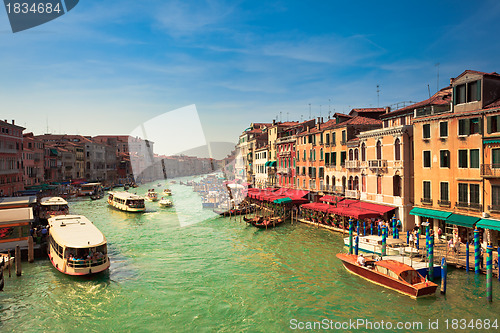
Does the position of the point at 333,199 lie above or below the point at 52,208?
above

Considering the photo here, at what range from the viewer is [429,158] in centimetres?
2388

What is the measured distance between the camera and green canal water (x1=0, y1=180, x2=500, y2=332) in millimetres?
14039

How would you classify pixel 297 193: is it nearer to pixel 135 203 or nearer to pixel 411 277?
pixel 135 203

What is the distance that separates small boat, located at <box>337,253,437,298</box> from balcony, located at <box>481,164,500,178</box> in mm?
8085

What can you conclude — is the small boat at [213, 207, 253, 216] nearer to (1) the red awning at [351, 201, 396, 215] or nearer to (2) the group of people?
(1) the red awning at [351, 201, 396, 215]

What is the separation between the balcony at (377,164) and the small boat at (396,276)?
11.4 meters

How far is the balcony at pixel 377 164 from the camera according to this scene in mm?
27878

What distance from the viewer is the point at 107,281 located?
732 inches

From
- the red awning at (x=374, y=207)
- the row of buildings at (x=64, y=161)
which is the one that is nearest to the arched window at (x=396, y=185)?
the red awning at (x=374, y=207)

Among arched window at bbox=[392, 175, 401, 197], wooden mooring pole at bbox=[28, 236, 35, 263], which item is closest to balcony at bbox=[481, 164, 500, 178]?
arched window at bbox=[392, 175, 401, 197]

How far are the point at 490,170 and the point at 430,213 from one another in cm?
477

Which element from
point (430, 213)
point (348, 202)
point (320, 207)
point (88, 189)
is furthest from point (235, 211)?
point (88, 189)

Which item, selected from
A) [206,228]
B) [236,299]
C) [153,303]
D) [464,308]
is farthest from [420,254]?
[206,228]

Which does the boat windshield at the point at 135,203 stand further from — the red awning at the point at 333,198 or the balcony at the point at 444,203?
the balcony at the point at 444,203
